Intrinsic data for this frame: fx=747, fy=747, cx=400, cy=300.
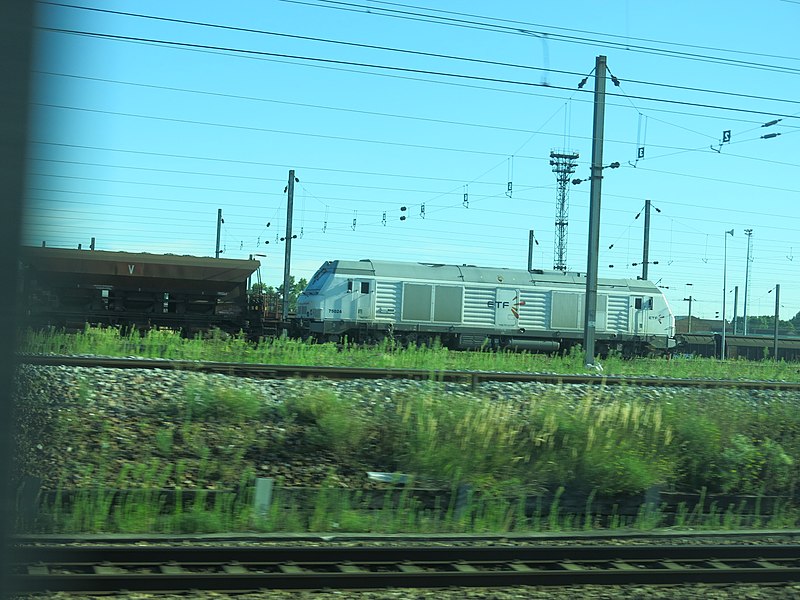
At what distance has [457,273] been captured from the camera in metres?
26.4

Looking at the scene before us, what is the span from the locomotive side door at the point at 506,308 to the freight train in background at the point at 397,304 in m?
0.04

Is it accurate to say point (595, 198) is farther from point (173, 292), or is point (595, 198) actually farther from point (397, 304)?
point (173, 292)

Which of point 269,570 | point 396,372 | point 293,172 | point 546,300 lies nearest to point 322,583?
point 269,570

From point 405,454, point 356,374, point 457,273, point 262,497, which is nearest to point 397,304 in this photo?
point 457,273

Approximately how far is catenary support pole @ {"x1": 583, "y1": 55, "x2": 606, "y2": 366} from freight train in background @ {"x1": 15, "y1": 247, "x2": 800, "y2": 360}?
760cm

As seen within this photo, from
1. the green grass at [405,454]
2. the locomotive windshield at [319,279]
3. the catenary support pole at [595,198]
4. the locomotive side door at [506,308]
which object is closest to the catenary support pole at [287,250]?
the locomotive windshield at [319,279]

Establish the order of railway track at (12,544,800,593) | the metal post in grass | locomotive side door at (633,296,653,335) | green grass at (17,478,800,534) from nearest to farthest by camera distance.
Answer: railway track at (12,544,800,593)
green grass at (17,478,800,534)
the metal post in grass
locomotive side door at (633,296,653,335)

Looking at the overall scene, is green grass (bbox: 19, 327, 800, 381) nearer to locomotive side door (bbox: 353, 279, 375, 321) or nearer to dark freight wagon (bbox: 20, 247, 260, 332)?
dark freight wagon (bbox: 20, 247, 260, 332)

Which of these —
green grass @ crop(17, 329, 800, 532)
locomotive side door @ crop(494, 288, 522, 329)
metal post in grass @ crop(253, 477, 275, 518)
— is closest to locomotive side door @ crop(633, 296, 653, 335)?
locomotive side door @ crop(494, 288, 522, 329)

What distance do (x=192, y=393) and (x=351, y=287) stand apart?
15.6 m

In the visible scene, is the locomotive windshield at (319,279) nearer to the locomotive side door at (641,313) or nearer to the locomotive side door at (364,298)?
the locomotive side door at (364,298)

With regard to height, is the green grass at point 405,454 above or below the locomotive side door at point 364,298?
below

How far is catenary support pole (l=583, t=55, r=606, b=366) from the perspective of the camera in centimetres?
1702

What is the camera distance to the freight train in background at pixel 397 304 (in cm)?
2348
